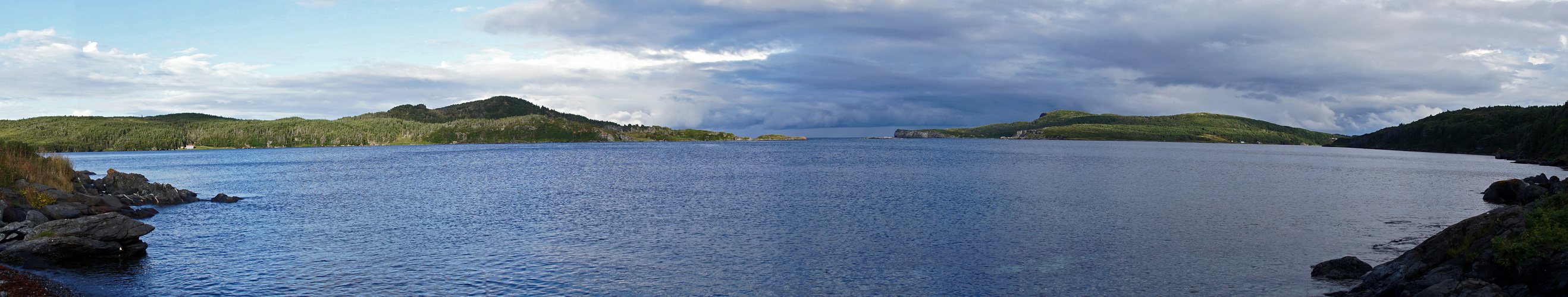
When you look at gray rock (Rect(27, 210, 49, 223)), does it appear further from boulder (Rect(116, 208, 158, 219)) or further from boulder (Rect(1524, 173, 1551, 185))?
boulder (Rect(1524, 173, 1551, 185))

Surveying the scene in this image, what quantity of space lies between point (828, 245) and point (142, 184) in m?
50.8

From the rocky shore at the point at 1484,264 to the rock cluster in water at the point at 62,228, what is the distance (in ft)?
136

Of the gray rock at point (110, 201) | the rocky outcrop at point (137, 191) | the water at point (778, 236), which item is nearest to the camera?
the water at point (778, 236)

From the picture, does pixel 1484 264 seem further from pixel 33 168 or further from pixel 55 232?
pixel 33 168

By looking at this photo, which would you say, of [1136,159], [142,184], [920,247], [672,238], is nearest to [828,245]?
[920,247]

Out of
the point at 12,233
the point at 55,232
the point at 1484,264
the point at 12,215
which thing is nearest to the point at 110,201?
the point at 12,215

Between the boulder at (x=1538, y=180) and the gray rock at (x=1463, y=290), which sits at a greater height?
the boulder at (x=1538, y=180)

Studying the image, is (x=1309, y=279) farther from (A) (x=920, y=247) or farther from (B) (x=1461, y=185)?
(B) (x=1461, y=185)

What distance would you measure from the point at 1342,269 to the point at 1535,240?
6235 millimetres

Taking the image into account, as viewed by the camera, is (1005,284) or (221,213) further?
(221,213)

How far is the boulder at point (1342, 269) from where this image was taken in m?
23.1

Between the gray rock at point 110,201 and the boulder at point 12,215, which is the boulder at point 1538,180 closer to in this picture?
the boulder at point 12,215

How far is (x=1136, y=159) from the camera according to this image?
431 ft

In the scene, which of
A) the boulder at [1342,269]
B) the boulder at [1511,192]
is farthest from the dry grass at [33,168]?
the boulder at [1511,192]
